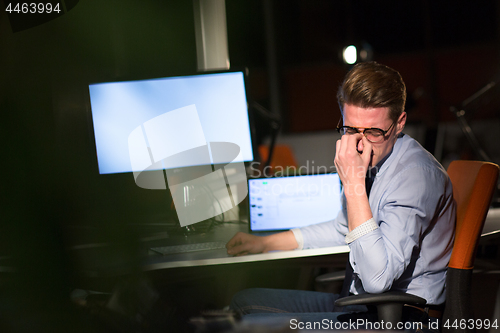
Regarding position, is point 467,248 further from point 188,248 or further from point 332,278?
point 188,248

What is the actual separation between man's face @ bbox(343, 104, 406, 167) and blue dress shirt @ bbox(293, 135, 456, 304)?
0.10ft

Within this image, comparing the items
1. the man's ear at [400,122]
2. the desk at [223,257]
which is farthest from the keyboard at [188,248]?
the man's ear at [400,122]

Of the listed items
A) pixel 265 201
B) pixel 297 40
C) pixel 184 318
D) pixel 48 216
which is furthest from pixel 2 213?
pixel 297 40

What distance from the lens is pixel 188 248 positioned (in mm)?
1391

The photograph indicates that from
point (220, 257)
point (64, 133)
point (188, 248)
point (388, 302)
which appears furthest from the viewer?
point (188, 248)

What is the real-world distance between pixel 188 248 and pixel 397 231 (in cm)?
74

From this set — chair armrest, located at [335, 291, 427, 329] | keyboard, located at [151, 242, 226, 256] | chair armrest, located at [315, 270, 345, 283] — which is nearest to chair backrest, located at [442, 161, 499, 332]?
chair armrest, located at [335, 291, 427, 329]

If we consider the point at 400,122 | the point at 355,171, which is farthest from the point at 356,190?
the point at 400,122

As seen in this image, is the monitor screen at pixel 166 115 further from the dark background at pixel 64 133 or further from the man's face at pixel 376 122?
the man's face at pixel 376 122

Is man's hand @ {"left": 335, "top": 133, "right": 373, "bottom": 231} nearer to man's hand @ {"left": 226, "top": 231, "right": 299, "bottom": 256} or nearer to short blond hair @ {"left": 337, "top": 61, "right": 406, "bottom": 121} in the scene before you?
short blond hair @ {"left": 337, "top": 61, "right": 406, "bottom": 121}

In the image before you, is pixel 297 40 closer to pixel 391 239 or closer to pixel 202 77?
pixel 202 77

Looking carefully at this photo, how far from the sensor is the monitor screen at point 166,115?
1.51m

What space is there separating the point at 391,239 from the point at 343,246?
0.42m

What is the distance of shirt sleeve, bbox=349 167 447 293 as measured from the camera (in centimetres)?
99
